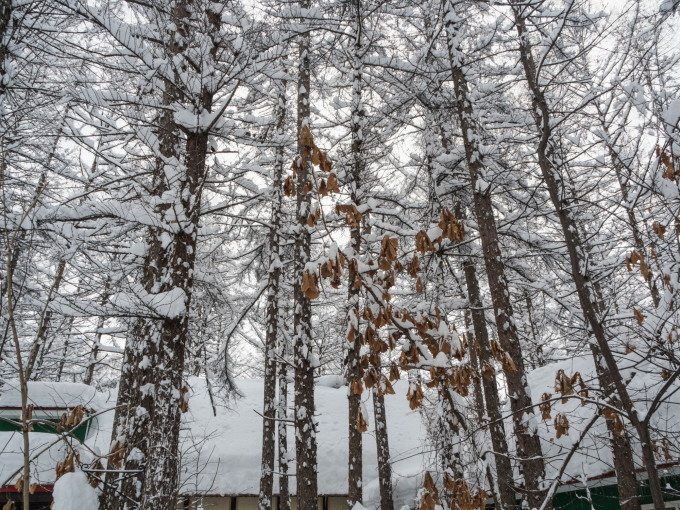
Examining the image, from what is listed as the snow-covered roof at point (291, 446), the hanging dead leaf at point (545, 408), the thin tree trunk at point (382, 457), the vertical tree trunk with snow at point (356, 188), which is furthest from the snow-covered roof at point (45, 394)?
the hanging dead leaf at point (545, 408)

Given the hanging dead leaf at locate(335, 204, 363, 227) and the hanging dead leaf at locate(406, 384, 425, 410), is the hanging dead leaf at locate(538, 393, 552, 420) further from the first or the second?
the hanging dead leaf at locate(335, 204, 363, 227)

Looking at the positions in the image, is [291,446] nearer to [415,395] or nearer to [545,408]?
[415,395]

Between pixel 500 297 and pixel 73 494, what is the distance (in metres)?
6.40

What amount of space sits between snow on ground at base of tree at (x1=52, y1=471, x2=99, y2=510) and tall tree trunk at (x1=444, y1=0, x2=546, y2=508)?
5.30 m

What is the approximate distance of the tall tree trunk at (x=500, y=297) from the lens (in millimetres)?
6406

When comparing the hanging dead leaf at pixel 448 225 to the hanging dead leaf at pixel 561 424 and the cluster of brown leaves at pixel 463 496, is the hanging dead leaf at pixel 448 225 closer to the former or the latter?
the cluster of brown leaves at pixel 463 496

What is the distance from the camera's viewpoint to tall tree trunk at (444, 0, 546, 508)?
641 cm

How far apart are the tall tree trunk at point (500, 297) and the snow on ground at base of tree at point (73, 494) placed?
5.30 meters

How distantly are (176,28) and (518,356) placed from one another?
7.63m

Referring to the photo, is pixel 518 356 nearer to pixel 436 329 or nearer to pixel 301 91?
pixel 436 329

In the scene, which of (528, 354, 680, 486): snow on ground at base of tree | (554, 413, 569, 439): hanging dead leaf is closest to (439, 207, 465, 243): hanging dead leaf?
(528, 354, 680, 486): snow on ground at base of tree

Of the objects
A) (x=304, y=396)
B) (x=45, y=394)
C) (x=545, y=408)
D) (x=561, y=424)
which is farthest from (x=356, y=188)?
(x=45, y=394)

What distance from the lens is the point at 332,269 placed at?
3271mm

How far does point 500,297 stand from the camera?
280 inches
